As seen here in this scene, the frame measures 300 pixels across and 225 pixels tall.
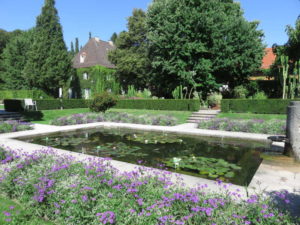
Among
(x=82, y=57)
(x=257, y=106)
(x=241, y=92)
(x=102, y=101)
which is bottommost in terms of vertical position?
(x=257, y=106)

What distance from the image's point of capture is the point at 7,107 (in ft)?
59.4

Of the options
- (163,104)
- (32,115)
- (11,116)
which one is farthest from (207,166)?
(32,115)

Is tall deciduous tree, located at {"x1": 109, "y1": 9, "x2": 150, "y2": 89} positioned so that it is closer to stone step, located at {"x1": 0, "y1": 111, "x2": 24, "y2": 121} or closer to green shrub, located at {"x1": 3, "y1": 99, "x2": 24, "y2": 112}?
green shrub, located at {"x1": 3, "y1": 99, "x2": 24, "y2": 112}

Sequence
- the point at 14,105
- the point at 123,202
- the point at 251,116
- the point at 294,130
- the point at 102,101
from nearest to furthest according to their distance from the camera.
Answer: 1. the point at 123,202
2. the point at 294,130
3. the point at 251,116
4. the point at 102,101
5. the point at 14,105

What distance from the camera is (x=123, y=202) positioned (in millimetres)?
2771

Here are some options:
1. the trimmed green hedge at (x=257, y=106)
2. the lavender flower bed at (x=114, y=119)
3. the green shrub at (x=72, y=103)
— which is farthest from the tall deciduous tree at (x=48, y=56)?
the trimmed green hedge at (x=257, y=106)

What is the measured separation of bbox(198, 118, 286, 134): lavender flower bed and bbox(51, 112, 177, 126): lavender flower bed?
2.54 m

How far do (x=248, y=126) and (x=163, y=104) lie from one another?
946cm

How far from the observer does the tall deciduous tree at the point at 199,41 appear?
67.3 feet

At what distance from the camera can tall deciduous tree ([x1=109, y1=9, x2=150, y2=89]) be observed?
3133cm

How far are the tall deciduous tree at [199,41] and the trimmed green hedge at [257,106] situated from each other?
233 inches

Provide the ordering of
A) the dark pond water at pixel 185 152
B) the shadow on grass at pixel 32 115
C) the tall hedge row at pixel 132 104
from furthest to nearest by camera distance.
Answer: the tall hedge row at pixel 132 104
the shadow on grass at pixel 32 115
the dark pond water at pixel 185 152

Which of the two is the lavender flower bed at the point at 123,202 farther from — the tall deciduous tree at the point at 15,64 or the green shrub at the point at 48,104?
the tall deciduous tree at the point at 15,64

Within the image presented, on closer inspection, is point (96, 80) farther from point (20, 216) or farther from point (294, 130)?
point (20, 216)
